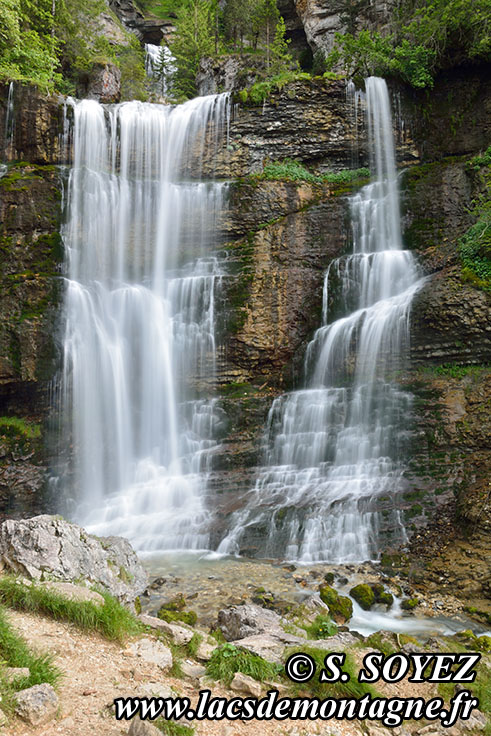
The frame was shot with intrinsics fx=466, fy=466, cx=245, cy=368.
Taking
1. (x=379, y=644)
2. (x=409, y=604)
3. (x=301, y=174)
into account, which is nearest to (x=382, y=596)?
(x=409, y=604)

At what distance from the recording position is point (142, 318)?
645 inches

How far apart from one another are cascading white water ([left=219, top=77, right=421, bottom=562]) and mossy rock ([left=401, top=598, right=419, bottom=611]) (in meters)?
1.88

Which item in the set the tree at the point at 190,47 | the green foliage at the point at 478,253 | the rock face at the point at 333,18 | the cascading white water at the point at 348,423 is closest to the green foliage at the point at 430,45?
the rock face at the point at 333,18

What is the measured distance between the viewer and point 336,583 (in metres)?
8.58

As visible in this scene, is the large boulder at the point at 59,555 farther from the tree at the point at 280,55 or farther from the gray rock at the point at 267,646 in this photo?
the tree at the point at 280,55

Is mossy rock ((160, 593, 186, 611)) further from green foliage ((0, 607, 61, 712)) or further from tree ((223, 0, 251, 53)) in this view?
tree ((223, 0, 251, 53))

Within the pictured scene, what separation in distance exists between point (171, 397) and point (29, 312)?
5.42 meters

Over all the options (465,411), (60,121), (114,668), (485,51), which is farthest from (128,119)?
(114,668)

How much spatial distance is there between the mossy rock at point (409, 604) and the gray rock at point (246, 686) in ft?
15.5

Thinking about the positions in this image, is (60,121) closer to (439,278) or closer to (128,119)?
(128,119)

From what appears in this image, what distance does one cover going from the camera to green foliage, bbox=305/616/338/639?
592 cm

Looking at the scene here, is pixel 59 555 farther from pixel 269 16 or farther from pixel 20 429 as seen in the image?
pixel 269 16

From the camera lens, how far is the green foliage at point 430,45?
17281mm

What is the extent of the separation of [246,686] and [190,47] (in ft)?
111
